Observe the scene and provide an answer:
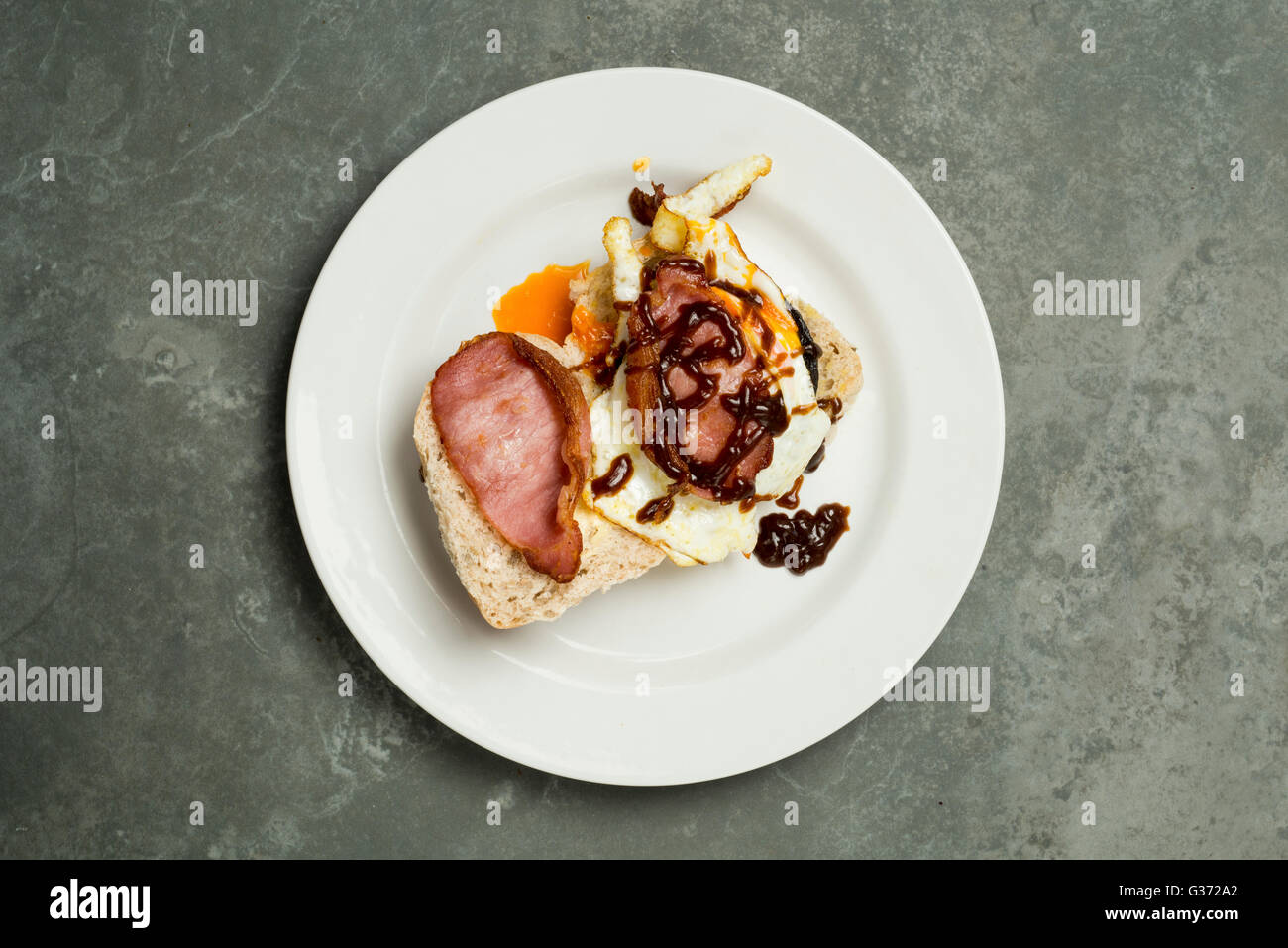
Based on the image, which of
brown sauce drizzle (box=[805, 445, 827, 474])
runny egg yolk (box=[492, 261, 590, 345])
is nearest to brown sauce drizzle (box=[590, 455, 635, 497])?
runny egg yolk (box=[492, 261, 590, 345])

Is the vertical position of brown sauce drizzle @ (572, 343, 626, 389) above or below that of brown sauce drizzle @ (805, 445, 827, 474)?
above

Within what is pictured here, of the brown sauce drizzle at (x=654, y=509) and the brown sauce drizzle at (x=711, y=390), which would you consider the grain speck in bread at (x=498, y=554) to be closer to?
the brown sauce drizzle at (x=654, y=509)

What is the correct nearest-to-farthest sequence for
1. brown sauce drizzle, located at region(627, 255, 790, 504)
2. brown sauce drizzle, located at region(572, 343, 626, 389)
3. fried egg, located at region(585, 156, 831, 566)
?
brown sauce drizzle, located at region(627, 255, 790, 504) → fried egg, located at region(585, 156, 831, 566) → brown sauce drizzle, located at region(572, 343, 626, 389)

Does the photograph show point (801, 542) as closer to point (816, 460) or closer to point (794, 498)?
point (794, 498)

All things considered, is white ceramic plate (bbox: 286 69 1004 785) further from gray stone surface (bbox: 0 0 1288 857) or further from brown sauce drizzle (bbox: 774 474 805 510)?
gray stone surface (bbox: 0 0 1288 857)

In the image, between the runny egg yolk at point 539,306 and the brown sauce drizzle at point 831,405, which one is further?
the runny egg yolk at point 539,306

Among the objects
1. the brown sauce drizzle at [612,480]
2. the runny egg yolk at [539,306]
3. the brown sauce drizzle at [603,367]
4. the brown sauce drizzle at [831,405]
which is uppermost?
the runny egg yolk at [539,306]

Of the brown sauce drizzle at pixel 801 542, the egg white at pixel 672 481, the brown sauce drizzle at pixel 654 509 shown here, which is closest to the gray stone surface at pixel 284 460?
the brown sauce drizzle at pixel 801 542
